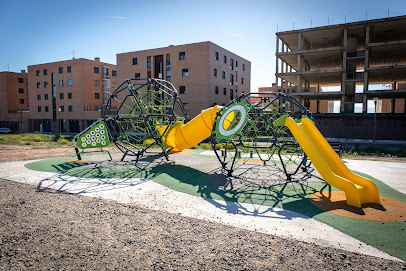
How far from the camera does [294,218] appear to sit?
6641 mm

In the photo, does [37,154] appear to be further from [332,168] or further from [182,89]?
[182,89]

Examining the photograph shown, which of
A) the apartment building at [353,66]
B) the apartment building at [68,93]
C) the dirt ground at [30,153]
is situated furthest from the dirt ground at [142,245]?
the apartment building at [68,93]

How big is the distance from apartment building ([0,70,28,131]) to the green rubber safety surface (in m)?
54.8

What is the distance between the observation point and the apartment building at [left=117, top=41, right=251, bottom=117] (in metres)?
39.8

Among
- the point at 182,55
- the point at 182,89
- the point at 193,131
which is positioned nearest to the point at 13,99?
the point at 182,89

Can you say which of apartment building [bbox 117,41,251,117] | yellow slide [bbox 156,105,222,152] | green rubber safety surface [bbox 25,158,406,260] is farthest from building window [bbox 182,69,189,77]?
green rubber safety surface [bbox 25,158,406,260]

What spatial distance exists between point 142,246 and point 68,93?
2086 inches

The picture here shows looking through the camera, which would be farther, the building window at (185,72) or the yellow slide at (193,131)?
the building window at (185,72)

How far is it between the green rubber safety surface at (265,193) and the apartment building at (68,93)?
37130 mm

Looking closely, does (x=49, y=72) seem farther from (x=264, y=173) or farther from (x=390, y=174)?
(x=390, y=174)

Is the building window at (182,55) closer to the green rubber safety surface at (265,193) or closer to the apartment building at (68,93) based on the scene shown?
the apartment building at (68,93)

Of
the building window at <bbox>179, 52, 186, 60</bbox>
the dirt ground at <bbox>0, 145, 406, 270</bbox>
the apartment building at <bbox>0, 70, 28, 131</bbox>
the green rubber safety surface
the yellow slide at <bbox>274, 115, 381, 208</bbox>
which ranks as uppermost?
the building window at <bbox>179, 52, 186, 60</bbox>

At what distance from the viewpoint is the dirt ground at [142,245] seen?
4.55m

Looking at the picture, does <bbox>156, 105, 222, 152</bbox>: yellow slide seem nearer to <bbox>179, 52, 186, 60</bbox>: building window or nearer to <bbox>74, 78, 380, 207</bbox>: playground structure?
<bbox>74, 78, 380, 207</bbox>: playground structure
